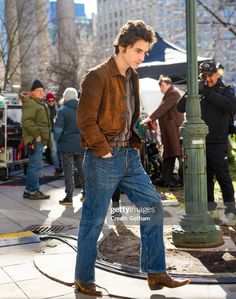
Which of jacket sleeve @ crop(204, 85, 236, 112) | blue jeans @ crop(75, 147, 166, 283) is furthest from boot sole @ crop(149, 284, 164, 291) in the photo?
jacket sleeve @ crop(204, 85, 236, 112)

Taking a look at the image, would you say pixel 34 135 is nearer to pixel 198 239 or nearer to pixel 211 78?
pixel 211 78

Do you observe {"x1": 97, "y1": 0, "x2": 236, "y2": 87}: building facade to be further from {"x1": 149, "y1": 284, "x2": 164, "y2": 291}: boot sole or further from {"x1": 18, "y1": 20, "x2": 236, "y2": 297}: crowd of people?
{"x1": 149, "y1": 284, "x2": 164, "y2": 291}: boot sole

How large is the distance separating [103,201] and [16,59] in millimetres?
25299

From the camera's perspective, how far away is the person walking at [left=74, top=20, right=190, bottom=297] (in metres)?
3.63

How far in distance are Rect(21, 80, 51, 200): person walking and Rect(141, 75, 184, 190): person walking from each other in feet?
6.05

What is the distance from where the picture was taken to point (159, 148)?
9.39 m

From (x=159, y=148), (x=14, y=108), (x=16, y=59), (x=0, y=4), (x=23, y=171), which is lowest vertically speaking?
(x=23, y=171)

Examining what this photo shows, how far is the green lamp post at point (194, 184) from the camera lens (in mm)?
5102

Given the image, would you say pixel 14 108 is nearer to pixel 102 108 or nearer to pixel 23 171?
pixel 23 171

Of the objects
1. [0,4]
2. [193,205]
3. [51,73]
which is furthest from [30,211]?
[51,73]

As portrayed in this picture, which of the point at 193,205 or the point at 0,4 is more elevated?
the point at 0,4

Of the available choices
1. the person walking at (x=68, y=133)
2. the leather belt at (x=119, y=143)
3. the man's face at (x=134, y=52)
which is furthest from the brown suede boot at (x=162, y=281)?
the person walking at (x=68, y=133)

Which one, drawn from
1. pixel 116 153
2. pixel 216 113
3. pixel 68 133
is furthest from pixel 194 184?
pixel 68 133

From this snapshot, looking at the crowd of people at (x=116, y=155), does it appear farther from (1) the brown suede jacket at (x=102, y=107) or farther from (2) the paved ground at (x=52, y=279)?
(2) the paved ground at (x=52, y=279)
